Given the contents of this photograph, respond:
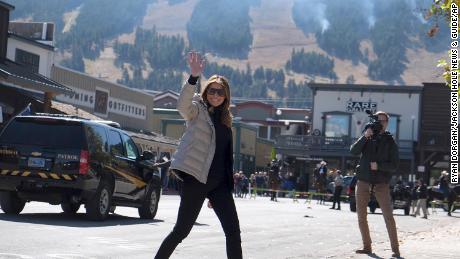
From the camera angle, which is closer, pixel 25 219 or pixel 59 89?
pixel 25 219

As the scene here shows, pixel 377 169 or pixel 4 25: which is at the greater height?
pixel 4 25

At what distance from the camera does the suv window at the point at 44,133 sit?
16.4 m

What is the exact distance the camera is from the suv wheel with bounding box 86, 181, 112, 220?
16516mm

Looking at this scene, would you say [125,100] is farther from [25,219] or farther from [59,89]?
[25,219]

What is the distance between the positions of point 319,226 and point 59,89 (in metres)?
15.8

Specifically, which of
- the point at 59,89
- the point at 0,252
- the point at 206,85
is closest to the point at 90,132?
the point at 0,252

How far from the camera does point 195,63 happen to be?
324 inches

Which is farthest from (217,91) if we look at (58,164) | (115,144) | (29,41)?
(29,41)

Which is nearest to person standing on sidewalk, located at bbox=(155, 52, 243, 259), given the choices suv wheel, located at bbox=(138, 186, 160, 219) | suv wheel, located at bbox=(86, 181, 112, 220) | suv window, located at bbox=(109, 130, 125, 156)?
suv wheel, located at bbox=(86, 181, 112, 220)

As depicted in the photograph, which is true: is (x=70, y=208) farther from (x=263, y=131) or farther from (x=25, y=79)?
(x=263, y=131)

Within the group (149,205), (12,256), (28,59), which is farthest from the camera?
(28,59)

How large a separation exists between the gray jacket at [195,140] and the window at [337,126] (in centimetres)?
6062

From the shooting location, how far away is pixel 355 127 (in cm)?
6856

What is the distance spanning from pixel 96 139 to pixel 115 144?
79 centimetres
